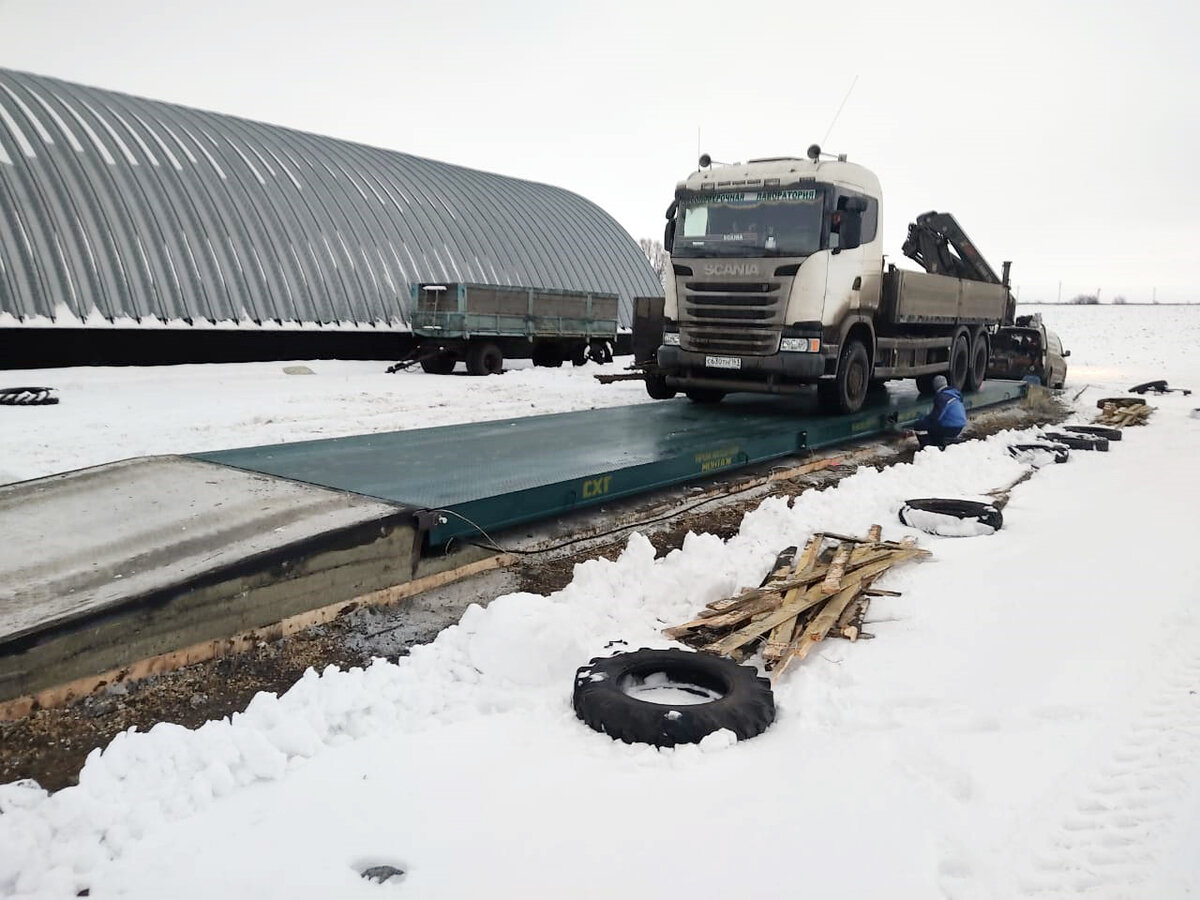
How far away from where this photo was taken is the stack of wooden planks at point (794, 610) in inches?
164

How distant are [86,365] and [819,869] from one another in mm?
16151

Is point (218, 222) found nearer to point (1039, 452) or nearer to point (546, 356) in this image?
point (546, 356)

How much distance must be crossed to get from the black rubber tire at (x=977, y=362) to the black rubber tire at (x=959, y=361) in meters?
→ 0.18

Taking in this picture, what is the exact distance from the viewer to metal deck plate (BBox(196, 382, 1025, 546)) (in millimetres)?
5375

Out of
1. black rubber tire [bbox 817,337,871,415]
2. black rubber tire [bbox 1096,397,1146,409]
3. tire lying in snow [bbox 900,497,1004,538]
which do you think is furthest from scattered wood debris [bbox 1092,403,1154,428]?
tire lying in snow [bbox 900,497,1004,538]

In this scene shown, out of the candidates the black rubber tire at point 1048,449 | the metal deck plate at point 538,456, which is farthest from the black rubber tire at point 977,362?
the metal deck plate at point 538,456

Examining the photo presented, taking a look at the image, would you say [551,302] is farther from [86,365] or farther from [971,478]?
[971,478]

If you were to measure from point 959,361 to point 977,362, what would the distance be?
3.89 feet

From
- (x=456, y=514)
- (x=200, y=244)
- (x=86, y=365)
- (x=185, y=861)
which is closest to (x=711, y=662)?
(x=456, y=514)

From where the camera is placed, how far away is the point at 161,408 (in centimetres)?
1162

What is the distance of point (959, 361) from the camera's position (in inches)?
563

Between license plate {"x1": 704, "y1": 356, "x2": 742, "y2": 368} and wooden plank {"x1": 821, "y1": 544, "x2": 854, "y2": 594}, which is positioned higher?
license plate {"x1": 704, "y1": 356, "x2": 742, "y2": 368}

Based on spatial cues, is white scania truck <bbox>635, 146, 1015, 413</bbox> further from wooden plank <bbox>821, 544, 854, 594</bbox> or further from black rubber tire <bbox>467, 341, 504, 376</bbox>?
black rubber tire <bbox>467, 341, 504, 376</bbox>

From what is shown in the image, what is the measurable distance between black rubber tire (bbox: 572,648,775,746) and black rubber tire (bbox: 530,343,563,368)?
17512 millimetres
